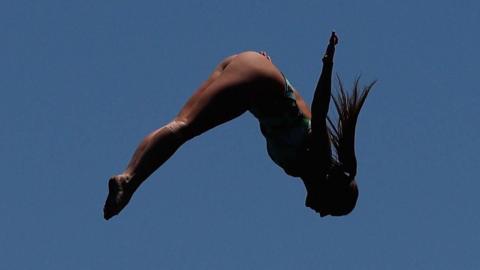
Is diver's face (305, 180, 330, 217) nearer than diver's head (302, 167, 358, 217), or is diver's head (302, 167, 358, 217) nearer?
diver's head (302, 167, 358, 217)

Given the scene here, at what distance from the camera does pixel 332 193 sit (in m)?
17.8

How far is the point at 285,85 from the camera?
692 inches

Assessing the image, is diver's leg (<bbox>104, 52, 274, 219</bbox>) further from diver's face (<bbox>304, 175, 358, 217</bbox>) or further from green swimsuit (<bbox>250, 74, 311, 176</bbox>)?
diver's face (<bbox>304, 175, 358, 217</bbox>)

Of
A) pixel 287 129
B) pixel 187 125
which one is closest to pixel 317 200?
pixel 287 129

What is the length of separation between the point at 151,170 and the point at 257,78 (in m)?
1.44

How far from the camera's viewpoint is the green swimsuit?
57.9 ft

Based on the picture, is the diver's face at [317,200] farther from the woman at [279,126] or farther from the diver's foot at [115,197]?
the diver's foot at [115,197]

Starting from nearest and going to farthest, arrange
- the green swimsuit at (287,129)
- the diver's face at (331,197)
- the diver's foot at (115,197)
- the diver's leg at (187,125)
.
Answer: the diver's foot at (115,197) < the diver's leg at (187,125) < the green swimsuit at (287,129) < the diver's face at (331,197)

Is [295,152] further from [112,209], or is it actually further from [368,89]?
[112,209]

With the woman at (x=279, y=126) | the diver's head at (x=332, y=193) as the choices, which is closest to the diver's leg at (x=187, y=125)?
the woman at (x=279, y=126)

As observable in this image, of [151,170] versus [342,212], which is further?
[342,212]

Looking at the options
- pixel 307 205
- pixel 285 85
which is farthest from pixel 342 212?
pixel 285 85

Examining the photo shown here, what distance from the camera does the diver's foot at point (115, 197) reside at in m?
16.3

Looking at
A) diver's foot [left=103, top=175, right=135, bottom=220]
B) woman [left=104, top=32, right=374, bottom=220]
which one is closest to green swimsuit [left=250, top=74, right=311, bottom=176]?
woman [left=104, top=32, right=374, bottom=220]
